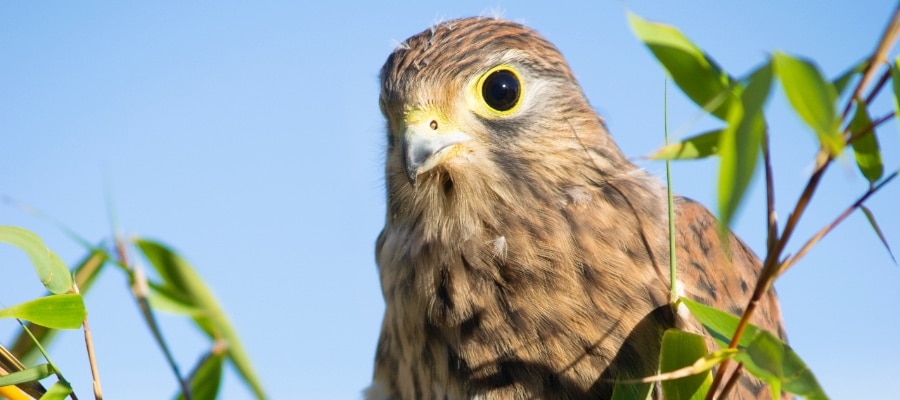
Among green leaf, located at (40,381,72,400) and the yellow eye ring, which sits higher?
the yellow eye ring

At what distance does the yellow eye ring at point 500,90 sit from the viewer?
8.64 ft

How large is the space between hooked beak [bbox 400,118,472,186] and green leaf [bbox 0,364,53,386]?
1.19m

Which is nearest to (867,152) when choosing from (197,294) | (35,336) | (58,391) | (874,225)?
(874,225)

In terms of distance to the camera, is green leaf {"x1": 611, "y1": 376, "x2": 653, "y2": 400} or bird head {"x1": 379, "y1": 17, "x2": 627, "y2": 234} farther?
bird head {"x1": 379, "y1": 17, "x2": 627, "y2": 234}

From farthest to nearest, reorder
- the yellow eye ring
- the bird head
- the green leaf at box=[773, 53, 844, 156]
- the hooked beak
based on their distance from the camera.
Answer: the yellow eye ring < the bird head < the hooked beak < the green leaf at box=[773, 53, 844, 156]

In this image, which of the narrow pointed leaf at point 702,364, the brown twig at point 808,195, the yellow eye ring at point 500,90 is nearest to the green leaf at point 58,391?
the narrow pointed leaf at point 702,364

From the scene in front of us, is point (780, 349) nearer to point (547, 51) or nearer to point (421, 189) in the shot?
point (421, 189)

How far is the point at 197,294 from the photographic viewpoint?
3.23 feet

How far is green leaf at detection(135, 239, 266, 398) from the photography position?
981 millimetres

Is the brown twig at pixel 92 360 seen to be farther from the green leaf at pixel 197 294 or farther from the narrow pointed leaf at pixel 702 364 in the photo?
the narrow pointed leaf at pixel 702 364

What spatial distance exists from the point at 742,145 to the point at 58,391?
1.18 metres

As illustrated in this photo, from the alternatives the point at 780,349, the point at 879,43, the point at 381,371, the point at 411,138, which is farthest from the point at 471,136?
the point at 879,43

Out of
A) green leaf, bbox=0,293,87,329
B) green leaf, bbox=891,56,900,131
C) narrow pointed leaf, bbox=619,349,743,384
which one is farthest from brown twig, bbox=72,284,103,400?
green leaf, bbox=891,56,900,131

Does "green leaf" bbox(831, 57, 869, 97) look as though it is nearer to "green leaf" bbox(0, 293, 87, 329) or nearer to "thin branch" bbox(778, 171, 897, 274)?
"thin branch" bbox(778, 171, 897, 274)
